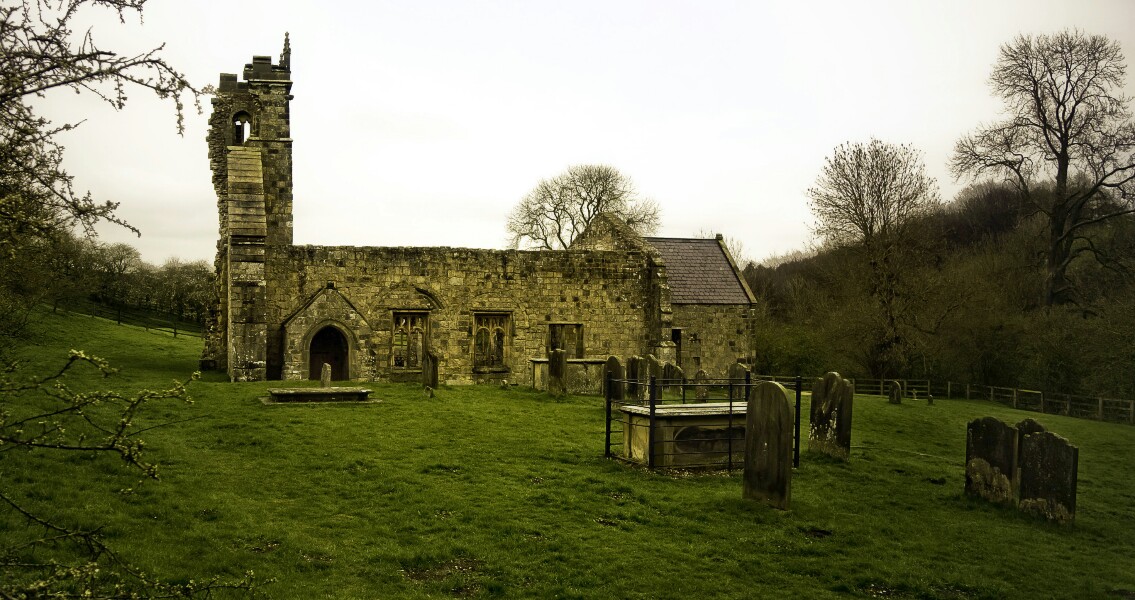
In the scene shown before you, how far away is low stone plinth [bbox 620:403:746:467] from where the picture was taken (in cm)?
1214

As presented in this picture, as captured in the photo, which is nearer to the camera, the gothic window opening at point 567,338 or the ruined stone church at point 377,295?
the ruined stone church at point 377,295

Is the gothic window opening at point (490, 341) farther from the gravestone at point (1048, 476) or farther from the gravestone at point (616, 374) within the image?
the gravestone at point (1048, 476)

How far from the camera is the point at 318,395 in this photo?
1590 centimetres

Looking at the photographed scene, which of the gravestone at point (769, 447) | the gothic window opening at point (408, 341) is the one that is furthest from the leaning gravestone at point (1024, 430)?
the gothic window opening at point (408, 341)

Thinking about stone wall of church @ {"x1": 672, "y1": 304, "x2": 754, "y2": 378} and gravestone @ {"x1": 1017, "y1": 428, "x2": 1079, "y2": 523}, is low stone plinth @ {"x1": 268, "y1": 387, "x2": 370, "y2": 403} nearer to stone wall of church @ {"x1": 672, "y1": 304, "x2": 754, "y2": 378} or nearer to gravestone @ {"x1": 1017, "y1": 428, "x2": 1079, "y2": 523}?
gravestone @ {"x1": 1017, "y1": 428, "x2": 1079, "y2": 523}

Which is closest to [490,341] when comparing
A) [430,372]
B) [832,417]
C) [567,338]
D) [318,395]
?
[567,338]

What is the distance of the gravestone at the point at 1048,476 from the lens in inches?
406

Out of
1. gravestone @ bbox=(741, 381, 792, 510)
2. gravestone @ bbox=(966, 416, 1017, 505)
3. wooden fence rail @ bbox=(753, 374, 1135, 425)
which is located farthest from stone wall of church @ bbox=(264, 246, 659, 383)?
gravestone @ bbox=(966, 416, 1017, 505)

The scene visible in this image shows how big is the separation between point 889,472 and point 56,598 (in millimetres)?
12292

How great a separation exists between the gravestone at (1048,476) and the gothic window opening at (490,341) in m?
13.9

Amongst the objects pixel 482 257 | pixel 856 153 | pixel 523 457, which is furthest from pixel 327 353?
pixel 856 153

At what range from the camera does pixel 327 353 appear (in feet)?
68.7

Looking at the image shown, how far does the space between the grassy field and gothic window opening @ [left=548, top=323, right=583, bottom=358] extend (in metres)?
8.06

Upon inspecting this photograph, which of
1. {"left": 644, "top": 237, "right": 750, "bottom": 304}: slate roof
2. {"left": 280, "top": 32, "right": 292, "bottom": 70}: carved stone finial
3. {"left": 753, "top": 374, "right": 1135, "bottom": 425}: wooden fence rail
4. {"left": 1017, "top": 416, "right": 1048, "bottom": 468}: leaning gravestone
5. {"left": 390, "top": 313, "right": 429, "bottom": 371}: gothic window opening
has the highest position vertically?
{"left": 280, "top": 32, "right": 292, "bottom": 70}: carved stone finial
